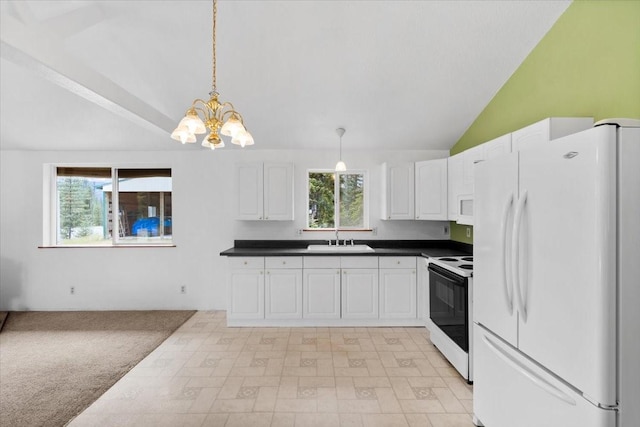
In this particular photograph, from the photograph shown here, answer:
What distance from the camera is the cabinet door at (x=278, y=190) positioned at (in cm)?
429

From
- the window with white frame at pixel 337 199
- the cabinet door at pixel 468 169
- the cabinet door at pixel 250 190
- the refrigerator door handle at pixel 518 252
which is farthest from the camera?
the window with white frame at pixel 337 199

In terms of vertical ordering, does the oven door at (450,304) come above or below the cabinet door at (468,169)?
below

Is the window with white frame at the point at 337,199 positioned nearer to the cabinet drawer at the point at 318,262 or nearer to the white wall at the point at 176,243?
the white wall at the point at 176,243

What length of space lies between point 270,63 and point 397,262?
8.46ft

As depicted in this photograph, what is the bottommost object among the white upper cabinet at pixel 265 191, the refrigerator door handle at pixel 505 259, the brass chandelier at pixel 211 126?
the refrigerator door handle at pixel 505 259

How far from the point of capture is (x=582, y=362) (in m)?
1.34

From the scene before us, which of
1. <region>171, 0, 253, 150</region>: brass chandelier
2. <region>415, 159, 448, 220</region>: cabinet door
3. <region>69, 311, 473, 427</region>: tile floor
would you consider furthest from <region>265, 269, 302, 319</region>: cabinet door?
<region>171, 0, 253, 150</region>: brass chandelier

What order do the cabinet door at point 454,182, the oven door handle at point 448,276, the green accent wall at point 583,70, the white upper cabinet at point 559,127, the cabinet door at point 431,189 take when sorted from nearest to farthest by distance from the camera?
the green accent wall at point 583,70 < the white upper cabinet at point 559,127 < the oven door handle at point 448,276 < the cabinet door at point 454,182 < the cabinet door at point 431,189

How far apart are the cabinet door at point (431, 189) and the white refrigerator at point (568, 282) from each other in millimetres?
2113

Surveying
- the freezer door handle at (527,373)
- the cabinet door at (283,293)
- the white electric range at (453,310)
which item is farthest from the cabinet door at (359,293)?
the freezer door handle at (527,373)

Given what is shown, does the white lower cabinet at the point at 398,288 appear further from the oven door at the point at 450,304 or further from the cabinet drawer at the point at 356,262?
the oven door at the point at 450,304

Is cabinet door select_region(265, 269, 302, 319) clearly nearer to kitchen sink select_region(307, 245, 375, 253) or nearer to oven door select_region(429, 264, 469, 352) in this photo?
kitchen sink select_region(307, 245, 375, 253)

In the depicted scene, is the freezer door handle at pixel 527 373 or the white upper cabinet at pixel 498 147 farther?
the white upper cabinet at pixel 498 147

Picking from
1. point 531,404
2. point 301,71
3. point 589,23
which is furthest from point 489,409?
point 301,71
